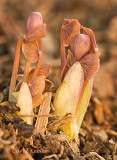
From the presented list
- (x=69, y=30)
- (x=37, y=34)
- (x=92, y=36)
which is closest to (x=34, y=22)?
(x=37, y=34)

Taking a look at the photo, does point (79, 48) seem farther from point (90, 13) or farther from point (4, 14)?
point (90, 13)

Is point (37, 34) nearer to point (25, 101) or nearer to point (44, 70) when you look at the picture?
point (44, 70)

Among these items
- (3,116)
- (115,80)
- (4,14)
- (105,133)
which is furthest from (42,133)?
(4,14)

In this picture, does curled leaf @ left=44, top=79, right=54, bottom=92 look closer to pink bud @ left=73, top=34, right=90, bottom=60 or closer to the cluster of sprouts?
→ the cluster of sprouts

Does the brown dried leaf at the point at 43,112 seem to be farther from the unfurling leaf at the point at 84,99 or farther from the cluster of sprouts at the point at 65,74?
the unfurling leaf at the point at 84,99

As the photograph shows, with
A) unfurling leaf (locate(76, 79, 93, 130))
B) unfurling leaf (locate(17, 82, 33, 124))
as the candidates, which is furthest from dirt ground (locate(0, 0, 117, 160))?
unfurling leaf (locate(76, 79, 93, 130))

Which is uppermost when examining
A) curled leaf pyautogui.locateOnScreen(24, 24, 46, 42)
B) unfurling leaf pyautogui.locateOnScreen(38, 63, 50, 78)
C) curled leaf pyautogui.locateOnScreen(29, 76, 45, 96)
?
→ curled leaf pyautogui.locateOnScreen(24, 24, 46, 42)
